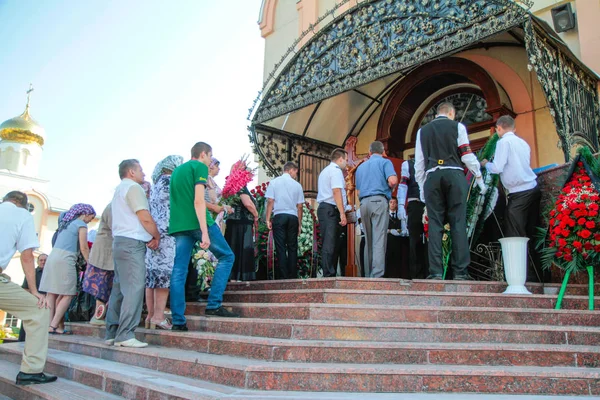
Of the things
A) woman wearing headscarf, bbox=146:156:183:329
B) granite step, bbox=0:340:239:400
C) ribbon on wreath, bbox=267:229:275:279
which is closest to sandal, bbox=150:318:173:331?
woman wearing headscarf, bbox=146:156:183:329

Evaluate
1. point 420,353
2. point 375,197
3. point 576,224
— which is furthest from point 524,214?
point 420,353

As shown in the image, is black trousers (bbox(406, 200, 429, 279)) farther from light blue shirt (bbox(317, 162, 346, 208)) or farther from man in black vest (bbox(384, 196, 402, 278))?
light blue shirt (bbox(317, 162, 346, 208))

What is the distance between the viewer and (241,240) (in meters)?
7.26

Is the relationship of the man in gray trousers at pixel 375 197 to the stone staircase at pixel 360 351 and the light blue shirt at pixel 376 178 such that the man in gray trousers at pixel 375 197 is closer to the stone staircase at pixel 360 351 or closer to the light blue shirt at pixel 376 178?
the light blue shirt at pixel 376 178

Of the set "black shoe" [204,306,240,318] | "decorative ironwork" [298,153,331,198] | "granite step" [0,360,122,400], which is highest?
"decorative ironwork" [298,153,331,198]

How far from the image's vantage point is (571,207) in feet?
16.4

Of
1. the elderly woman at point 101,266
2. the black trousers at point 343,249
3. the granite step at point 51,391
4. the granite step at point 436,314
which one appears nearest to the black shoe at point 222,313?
the granite step at point 436,314

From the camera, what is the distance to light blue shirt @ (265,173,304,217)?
23.4 feet

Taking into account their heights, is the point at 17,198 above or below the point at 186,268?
above

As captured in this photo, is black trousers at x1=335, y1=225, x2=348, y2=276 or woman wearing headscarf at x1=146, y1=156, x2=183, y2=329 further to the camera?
black trousers at x1=335, y1=225, x2=348, y2=276

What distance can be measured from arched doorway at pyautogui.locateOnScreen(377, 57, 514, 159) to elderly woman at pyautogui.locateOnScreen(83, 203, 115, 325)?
6.87m

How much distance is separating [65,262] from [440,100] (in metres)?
8.06

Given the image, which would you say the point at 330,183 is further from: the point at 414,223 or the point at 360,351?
the point at 360,351

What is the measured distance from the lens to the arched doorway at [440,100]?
31.5 feet
